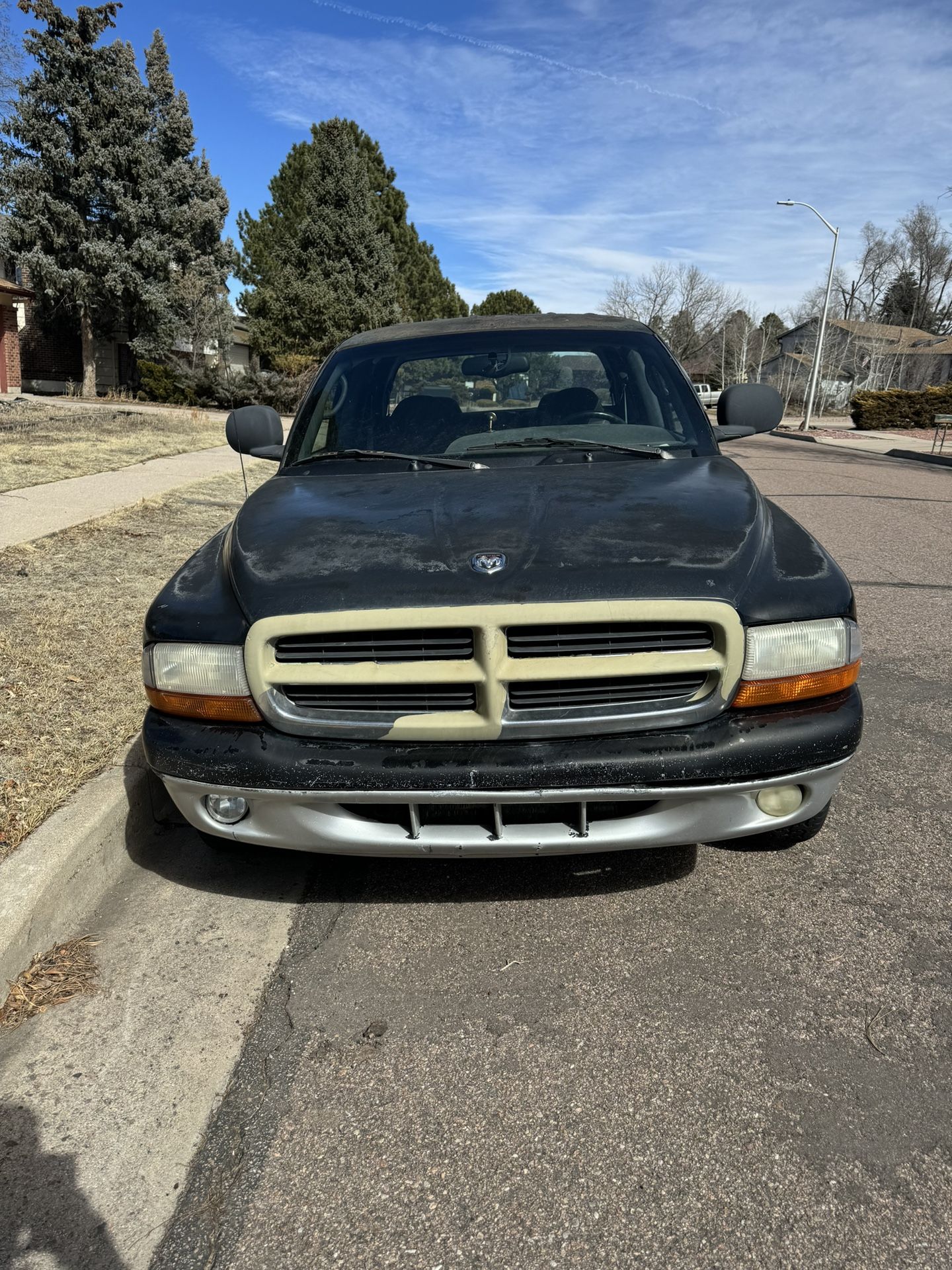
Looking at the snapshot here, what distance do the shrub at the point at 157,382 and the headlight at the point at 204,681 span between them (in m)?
33.0

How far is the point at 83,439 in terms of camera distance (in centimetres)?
1650

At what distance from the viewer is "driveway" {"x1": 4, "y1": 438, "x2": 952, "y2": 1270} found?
5.91 feet

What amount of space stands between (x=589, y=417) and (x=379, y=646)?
1.82m

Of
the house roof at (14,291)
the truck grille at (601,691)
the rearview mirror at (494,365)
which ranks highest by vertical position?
the house roof at (14,291)

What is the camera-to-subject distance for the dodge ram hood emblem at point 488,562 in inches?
98.0

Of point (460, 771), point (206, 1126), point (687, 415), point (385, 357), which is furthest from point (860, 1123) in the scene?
point (385, 357)

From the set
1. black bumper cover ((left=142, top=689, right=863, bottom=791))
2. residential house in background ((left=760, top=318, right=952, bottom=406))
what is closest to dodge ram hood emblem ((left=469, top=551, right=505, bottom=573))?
black bumper cover ((left=142, top=689, right=863, bottom=791))

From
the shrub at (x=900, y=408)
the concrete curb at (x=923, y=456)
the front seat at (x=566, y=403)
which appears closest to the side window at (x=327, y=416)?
the front seat at (x=566, y=403)

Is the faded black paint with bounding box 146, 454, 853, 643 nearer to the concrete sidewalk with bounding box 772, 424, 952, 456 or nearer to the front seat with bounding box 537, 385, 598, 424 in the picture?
the front seat with bounding box 537, 385, 598, 424

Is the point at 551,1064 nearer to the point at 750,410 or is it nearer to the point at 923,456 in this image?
the point at 750,410

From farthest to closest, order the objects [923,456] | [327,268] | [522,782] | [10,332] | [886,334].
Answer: [886,334] → [327,268] → [10,332] → [923,456] → [522,782]

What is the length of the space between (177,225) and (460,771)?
115 ft

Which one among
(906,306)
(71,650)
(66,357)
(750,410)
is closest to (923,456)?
(750,410)

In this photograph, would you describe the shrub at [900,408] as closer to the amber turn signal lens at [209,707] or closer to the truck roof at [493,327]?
the truck roof at [493,327]
